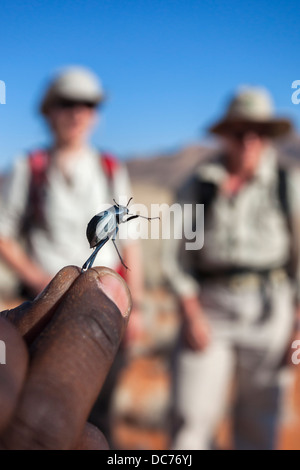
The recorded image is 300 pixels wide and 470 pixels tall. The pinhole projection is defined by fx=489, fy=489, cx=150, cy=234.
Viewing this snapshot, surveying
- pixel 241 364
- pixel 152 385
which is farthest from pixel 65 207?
pixel 152 385

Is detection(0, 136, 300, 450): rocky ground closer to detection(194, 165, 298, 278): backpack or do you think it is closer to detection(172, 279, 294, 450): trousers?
detection(172, 279, 294, 450): trousers

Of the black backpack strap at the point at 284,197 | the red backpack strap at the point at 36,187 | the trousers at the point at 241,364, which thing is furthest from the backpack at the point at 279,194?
the red backpack strap at the point at 36,187

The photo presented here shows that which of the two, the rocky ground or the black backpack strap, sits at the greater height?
the black backpack strap

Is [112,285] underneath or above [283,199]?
above

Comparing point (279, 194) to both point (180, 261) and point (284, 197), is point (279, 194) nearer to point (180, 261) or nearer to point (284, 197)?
point (284, 197)

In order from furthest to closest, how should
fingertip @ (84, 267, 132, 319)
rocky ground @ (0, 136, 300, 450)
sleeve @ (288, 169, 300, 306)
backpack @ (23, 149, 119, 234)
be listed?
rocky ground @ (0, 136, 300, 450) < sleeve @ (288, 169, 300, 306) < backpack @ (23, 149, 119, 234) < fingertip @ (84, 267, 132, 319)

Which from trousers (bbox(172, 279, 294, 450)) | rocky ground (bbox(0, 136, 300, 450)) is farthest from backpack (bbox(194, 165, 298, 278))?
rocky ground (bbox(0, 136, 300, 450))
